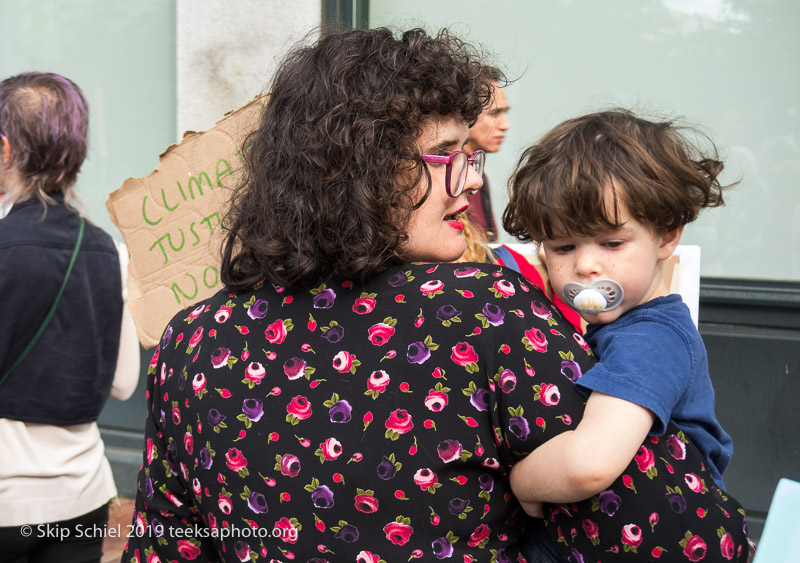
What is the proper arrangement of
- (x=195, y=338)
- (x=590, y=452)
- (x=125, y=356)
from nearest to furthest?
Answer: 1. (x=590, y=452)
2. (x=195, y=338)
3. (x=125, y=356)

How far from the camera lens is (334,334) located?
134 cm

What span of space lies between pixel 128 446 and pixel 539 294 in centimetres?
475

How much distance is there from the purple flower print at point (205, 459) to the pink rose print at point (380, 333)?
355 mm

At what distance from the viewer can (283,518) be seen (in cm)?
133

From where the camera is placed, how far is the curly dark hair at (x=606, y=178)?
1.42 m

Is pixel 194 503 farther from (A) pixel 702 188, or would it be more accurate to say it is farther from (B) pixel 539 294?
(A) pixel 702 188

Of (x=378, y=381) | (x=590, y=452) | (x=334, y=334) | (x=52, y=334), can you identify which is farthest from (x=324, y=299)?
(x=52, y=334)

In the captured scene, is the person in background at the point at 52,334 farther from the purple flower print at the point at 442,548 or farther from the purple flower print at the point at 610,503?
the purple flower print at the point at 610,503

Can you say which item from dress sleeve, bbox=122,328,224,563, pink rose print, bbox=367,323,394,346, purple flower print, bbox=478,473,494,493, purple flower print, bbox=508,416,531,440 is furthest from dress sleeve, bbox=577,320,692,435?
dress sleeve, bbox=122,328,224,563

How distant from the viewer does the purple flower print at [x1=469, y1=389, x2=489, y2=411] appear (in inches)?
49.3

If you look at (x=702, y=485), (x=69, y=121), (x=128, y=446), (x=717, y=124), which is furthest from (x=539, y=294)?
(x=128, y=446)

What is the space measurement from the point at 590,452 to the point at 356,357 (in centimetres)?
39

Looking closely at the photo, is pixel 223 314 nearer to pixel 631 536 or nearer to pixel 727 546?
pixel 631 536

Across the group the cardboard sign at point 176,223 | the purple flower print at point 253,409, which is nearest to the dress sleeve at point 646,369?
the purple flower print at point 253,409
